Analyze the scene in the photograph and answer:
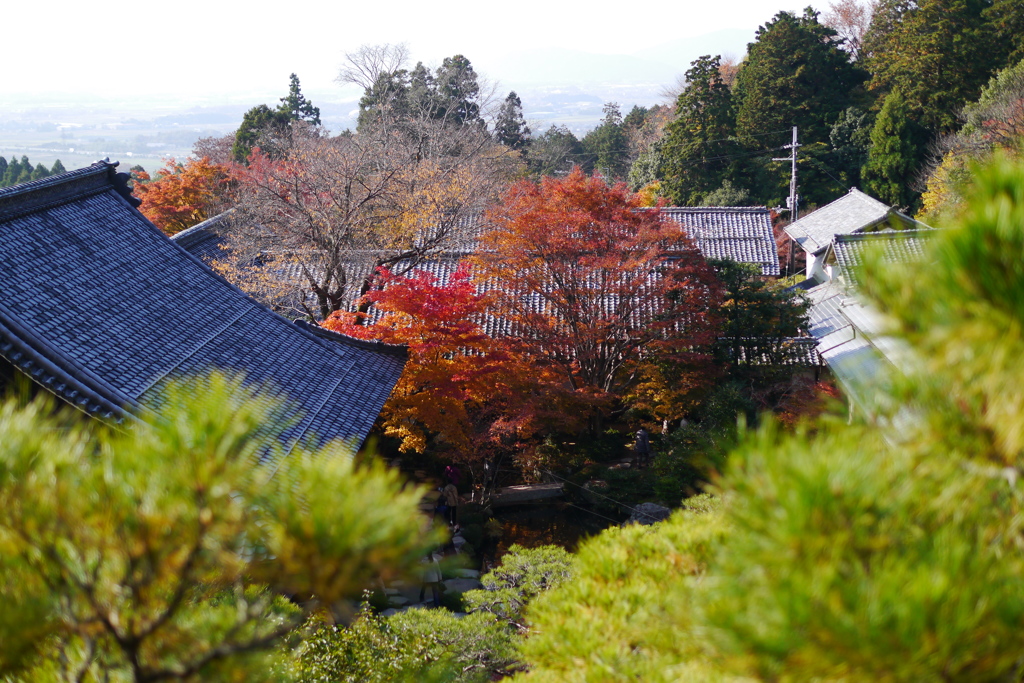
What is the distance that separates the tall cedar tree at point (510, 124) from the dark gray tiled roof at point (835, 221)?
18045 mm

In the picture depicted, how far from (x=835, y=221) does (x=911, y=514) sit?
25.5 m

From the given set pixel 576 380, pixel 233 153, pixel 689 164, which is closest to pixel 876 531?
pixel 576 380

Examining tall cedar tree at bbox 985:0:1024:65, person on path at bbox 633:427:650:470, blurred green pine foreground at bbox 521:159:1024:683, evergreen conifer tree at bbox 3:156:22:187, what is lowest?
person on path at bbox 633:427:650:470

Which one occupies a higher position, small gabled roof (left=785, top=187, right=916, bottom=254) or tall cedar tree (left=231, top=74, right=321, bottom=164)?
tall cedar tree (left=231, top=74, right=321, bottom=164)

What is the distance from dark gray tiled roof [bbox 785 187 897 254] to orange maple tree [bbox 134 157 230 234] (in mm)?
19887

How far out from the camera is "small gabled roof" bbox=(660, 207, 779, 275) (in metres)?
21.8

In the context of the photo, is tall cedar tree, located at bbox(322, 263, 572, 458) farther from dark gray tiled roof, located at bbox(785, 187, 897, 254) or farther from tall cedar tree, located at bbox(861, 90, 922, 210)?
tall cedar tree, located at bbox(861, 90, 922, 210)

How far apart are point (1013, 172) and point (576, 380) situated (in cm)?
1193

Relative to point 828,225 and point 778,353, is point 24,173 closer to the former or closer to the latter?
point 828,225

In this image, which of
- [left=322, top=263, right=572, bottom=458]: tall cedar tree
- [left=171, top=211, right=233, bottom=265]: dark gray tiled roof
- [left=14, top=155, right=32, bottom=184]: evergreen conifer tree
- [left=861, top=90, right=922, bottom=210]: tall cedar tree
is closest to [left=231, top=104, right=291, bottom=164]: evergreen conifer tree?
[left=14, top=155, right=32, bottom=184]: evergreen conifer tree

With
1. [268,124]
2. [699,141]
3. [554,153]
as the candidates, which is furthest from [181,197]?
[554,153]

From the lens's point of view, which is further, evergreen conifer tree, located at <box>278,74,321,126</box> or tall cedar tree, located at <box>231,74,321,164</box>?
evergreen conifer tree, located at <box>278,74,321,126</box>

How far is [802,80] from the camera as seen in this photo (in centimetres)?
3042

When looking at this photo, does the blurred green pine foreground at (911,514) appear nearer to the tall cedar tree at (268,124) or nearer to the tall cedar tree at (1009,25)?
the tall cedar tree at (268,124)
